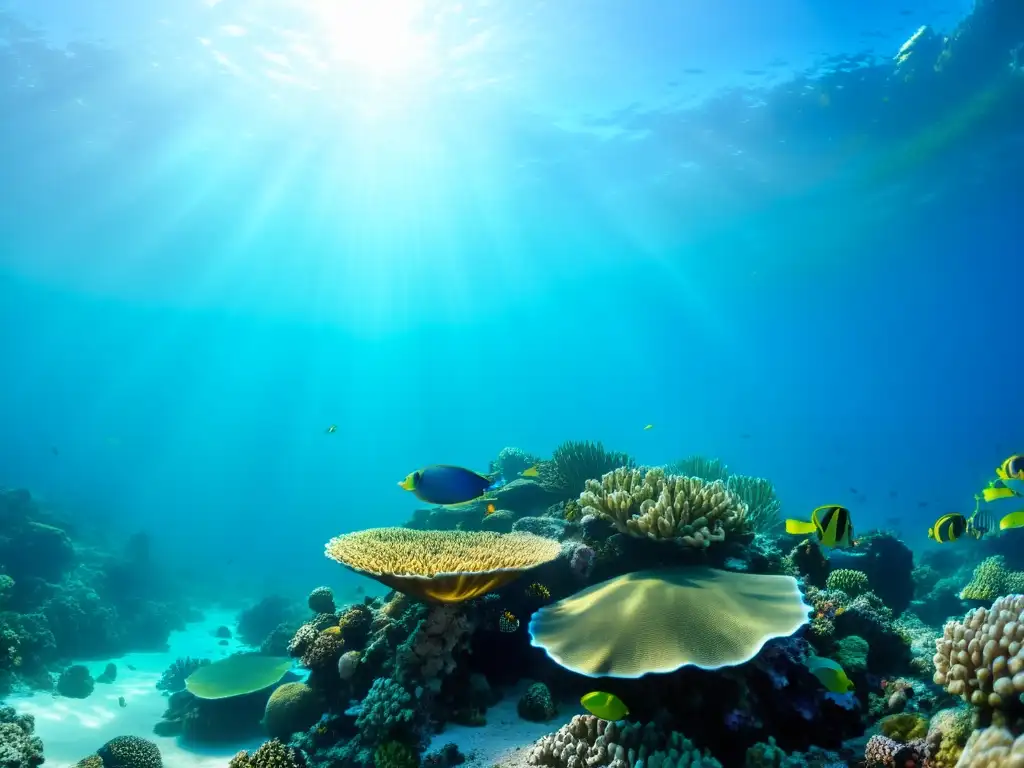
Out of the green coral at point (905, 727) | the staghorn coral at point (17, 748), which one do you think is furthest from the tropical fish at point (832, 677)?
the staghorn coral at point (17, 748)

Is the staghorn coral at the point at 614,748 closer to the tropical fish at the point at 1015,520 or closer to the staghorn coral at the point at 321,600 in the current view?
the staghorn coral at the point at 321,600

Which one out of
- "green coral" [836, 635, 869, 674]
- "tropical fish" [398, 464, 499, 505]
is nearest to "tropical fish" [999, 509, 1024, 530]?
"green coral" [836, 635, 869, 674]

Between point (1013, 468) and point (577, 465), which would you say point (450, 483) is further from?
point (1013, 468)

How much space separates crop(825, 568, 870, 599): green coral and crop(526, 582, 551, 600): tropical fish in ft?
13.7

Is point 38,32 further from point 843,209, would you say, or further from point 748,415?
point 748,415

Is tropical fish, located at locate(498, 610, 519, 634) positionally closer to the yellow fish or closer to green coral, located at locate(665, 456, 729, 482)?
the yellow fish

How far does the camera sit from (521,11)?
73.5 feet

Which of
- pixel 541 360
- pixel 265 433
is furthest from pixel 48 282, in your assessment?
pixel 265 433

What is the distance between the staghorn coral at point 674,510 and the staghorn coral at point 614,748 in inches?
68.8

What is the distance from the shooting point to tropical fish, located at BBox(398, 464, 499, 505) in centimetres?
473

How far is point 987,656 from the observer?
10.2 feet

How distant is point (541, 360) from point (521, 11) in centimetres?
10000

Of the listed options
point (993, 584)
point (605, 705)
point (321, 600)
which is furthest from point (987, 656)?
point (993, 584)

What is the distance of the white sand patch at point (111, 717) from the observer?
29.7ft
